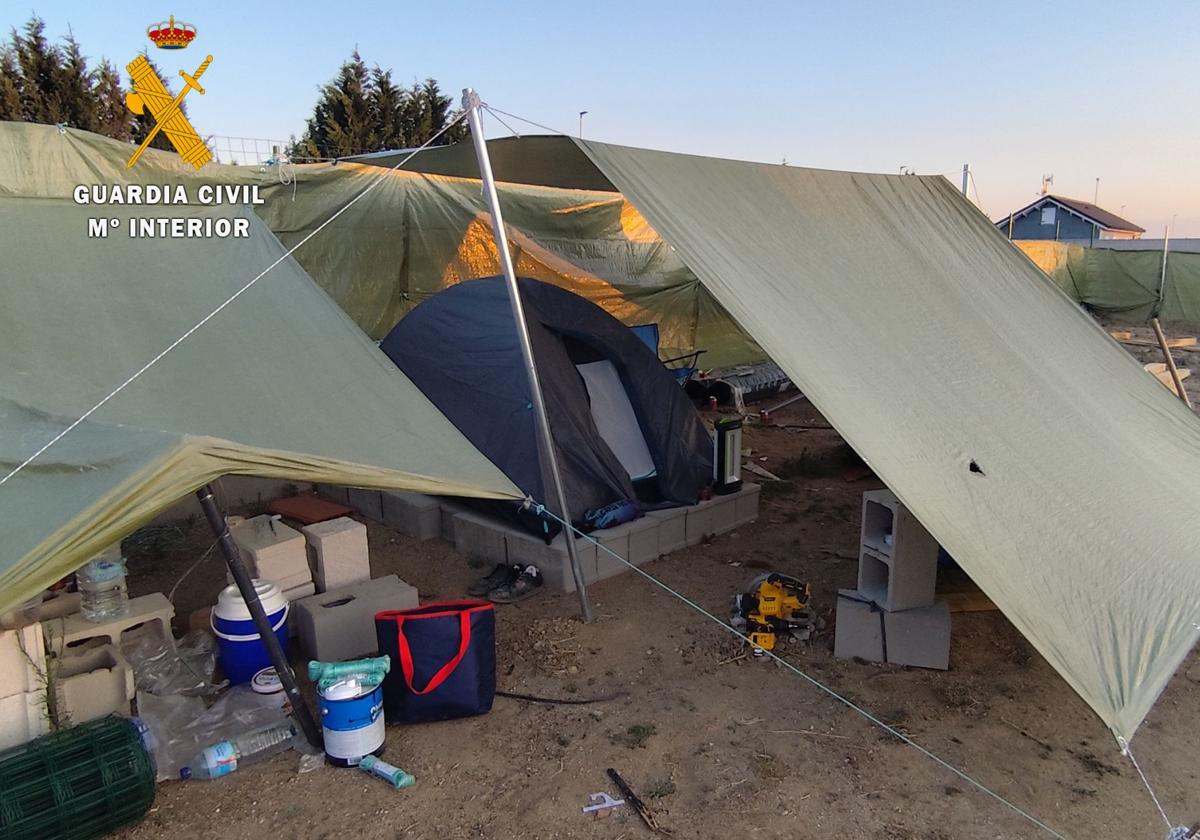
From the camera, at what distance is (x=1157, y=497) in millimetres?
3326

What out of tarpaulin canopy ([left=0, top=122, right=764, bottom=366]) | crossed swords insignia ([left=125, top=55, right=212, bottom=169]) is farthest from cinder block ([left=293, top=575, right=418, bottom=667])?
crossed swords insignia ([left=125, top=55, right=212, bottom=169])

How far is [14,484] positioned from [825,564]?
3.75 metres

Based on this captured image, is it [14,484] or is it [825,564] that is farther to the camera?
[825,564]

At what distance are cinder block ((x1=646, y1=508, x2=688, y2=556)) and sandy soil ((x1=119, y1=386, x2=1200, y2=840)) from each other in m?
0.63

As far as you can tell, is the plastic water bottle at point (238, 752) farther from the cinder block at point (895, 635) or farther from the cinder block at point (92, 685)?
the cinder block at point (895, 635)

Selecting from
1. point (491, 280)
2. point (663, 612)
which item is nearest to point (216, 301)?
point (491, 280)

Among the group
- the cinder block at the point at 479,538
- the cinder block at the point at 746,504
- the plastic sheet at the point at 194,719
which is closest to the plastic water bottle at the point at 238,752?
the plastic sheet at the point at 194,719

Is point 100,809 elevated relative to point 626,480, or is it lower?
lower

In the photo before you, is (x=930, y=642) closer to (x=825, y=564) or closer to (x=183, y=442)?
(x=825, y=564)

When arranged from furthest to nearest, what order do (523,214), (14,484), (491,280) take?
(523,214) → (491,280) → (14,484)

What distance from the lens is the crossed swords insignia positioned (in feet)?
21.3

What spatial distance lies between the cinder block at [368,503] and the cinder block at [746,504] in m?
2.26

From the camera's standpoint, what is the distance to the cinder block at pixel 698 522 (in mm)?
4742

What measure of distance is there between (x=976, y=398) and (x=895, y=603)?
947 millimetres
